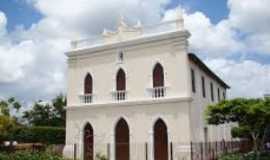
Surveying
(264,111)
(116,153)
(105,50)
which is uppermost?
(105,50)

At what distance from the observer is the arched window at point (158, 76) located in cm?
2181

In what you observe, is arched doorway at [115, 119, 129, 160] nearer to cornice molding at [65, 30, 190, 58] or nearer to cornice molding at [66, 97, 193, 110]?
cornice molding at [66, 97, 193, 110]

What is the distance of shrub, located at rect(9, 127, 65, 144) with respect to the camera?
30.0 m

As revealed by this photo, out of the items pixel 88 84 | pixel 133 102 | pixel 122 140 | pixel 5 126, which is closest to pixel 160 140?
pixel 122 140

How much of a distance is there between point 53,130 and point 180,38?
1608 cm

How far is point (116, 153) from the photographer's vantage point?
2284 centimetres

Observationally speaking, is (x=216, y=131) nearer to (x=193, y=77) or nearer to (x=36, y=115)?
(x=193, y=77)

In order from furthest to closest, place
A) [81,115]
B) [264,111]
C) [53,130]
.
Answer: [53,130] < [81,115] < [264,111]

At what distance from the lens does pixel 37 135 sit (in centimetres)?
3034

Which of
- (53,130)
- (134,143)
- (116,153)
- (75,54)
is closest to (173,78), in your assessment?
(134,143)

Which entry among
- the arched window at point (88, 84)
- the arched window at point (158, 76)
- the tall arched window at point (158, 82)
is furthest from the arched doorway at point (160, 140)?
the arched window at point (88, 84)

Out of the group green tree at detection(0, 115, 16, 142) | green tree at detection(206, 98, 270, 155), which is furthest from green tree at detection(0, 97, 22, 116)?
green tree at detection(206, 98, 270, 155)

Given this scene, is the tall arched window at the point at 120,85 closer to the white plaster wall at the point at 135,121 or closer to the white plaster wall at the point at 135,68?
the white plaster wall at the point at 135,68

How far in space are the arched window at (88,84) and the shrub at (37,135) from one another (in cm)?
844
